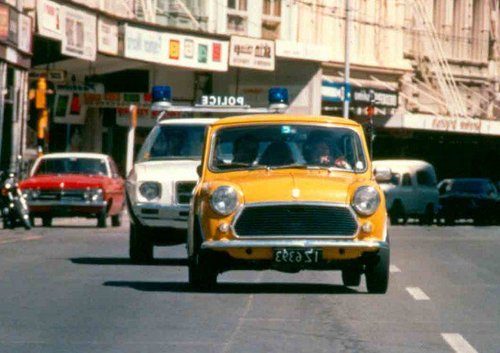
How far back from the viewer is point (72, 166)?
39875mm

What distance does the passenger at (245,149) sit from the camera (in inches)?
741

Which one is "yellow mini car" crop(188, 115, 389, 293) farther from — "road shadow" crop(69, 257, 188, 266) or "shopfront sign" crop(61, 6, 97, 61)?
"shopfront sign" crop(61, 6, 97, 61)

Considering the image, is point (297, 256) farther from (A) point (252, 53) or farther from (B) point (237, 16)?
(B) point (237, 16)

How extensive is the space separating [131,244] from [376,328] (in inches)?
403

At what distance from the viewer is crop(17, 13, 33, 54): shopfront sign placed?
45156mm

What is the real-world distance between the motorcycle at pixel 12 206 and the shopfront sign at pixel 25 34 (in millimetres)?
7627

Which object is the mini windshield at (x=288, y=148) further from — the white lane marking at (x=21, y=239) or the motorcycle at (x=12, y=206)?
the motorcycle at (x=12, y=206)

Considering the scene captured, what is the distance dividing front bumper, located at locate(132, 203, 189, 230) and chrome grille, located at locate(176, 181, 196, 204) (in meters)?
0.17

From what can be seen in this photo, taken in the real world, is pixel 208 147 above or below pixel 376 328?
above

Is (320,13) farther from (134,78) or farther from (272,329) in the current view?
(272,329)

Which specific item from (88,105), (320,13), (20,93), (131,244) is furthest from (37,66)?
(131,244)

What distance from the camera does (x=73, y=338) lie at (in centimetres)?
1353

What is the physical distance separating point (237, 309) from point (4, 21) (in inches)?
1119

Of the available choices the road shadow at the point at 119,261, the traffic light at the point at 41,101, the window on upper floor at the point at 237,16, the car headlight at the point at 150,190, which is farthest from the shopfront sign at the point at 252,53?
the car headlight at the point at 150,190
